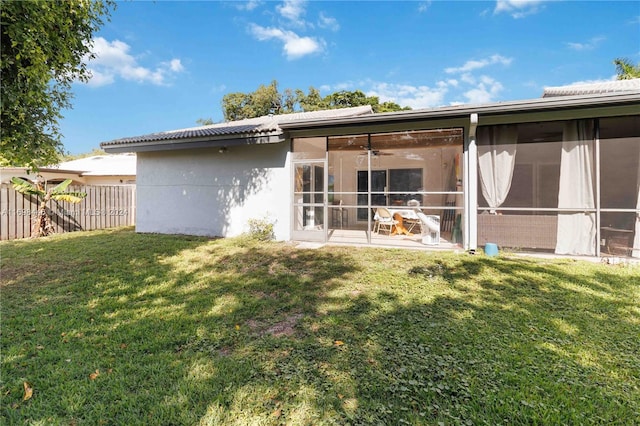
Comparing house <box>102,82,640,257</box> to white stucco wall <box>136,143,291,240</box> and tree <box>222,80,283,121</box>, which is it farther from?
tree <box>222,80,283,121</box>

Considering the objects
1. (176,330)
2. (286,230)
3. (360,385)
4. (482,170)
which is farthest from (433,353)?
(286,230)

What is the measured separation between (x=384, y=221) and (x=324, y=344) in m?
6.43

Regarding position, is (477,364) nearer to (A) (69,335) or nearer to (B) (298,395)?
(B) (298,395)

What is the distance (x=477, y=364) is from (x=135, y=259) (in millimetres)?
7121

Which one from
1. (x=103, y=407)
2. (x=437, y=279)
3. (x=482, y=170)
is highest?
(x=482, y=170)

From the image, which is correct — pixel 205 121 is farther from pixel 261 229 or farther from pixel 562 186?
pixel 562 186

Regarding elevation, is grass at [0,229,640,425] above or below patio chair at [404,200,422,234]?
below

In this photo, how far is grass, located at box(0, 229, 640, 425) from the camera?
243 cm

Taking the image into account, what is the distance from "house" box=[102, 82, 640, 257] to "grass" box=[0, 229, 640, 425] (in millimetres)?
1590

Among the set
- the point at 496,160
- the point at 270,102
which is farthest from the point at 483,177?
the point at 270,102

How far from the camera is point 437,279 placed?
556 cm

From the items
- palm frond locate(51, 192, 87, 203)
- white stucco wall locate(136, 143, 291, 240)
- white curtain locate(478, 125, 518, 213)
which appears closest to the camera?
white curtain locate(478, 125, 518, 213)

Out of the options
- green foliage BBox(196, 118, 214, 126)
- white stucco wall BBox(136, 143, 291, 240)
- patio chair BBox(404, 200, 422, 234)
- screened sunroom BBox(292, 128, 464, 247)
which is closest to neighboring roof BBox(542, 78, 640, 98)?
screened sunroom BBox(292, 128, 464, 247)

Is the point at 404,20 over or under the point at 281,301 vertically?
over
